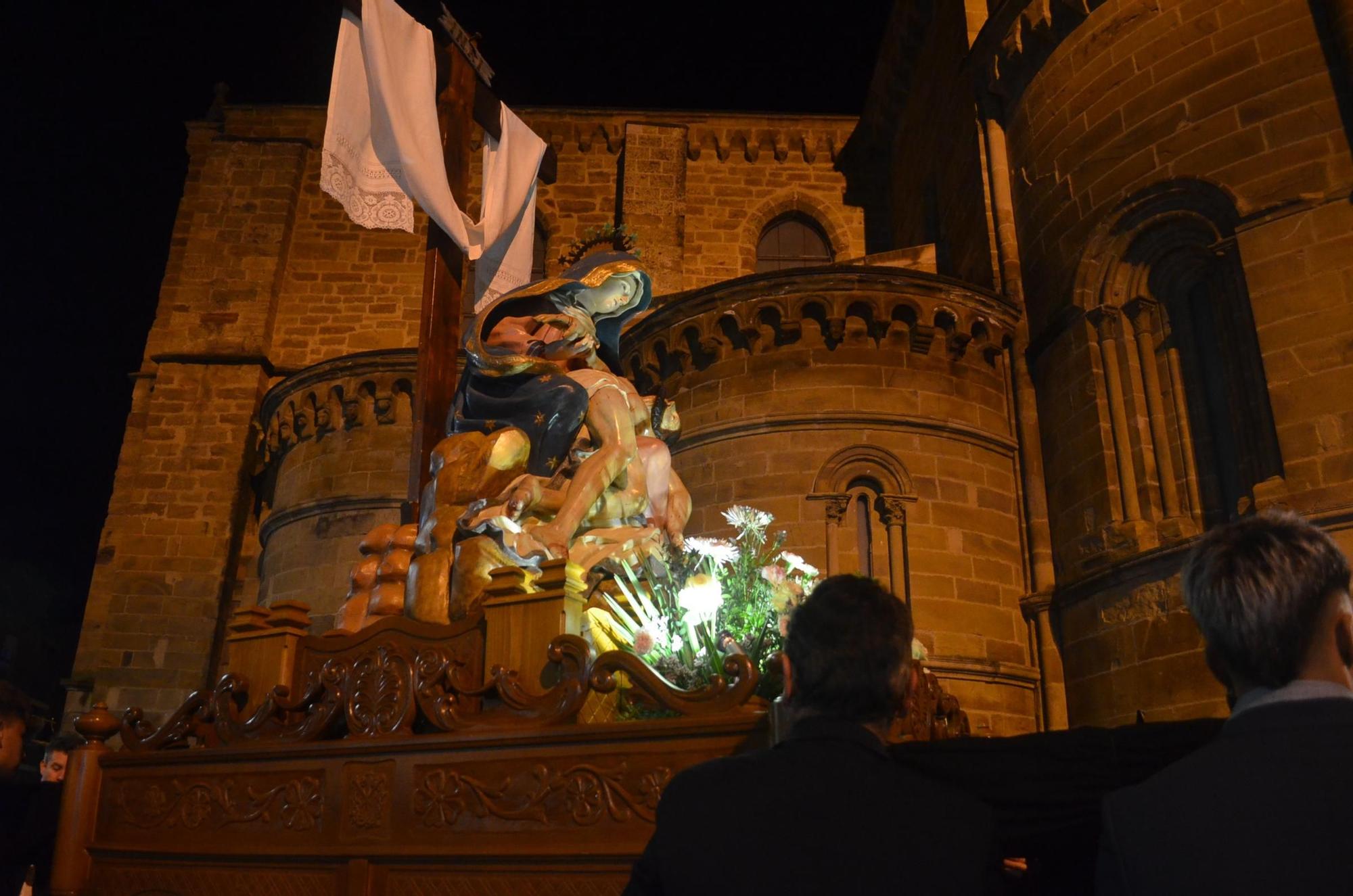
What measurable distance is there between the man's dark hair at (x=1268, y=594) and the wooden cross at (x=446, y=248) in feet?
12.7

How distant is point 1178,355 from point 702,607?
28.2 feet

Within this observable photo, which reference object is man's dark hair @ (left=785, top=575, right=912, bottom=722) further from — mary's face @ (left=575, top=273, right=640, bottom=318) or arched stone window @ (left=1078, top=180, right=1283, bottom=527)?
arched stone window @ (left=1078, top=180, right=1283, bottom=527)

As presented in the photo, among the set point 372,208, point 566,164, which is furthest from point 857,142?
point 372,208

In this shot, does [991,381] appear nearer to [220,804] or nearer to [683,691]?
[683,691]

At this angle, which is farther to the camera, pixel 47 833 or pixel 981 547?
pixel 981 547

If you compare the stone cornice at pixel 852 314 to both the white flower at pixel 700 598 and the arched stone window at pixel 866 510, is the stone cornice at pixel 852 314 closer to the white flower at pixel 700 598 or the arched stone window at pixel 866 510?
the arched stone window at pixel 866 510

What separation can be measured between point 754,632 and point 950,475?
26.7ft

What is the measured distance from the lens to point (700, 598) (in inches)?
139

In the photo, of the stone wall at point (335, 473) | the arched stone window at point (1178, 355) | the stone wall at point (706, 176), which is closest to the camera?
the arched stone window at point (1178, 355)

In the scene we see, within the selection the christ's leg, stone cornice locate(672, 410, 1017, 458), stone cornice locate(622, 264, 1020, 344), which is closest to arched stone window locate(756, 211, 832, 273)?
stone cornice locate(622, 264, 1020, 344)

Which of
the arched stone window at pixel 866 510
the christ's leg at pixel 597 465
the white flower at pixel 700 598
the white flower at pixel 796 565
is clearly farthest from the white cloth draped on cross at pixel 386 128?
the arched stone window at pixel 866 510

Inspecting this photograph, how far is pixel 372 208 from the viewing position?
18.9 feet

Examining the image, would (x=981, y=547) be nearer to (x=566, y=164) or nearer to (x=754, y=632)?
(x=754, y=632)

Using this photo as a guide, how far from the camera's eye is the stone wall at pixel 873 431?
→ 35.2 ft
